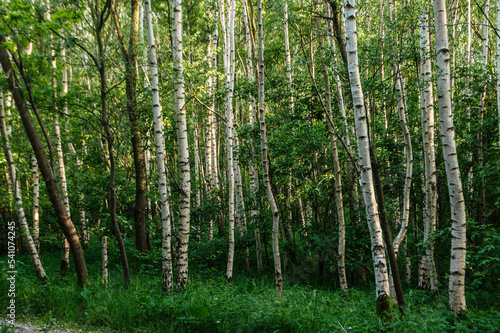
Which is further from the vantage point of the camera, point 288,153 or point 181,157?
point 288,153

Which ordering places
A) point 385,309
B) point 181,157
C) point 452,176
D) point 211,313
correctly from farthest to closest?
point 181,157
point 211,313
point 452,176
point 385,309

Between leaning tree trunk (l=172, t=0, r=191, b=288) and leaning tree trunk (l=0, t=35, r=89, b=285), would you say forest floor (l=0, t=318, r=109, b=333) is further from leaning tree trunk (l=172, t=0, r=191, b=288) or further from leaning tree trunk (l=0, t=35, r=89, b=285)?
leaning tree trunk (l=172, t=0, r=191, b=288)

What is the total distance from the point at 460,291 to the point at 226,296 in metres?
3.83

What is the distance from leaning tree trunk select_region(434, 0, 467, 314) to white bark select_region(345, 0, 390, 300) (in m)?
1.15

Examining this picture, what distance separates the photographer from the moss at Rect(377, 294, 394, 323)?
14.2 ft

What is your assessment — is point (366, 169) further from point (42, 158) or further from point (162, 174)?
point (42, 158)

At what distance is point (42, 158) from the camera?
21.7 feet

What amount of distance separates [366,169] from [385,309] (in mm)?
1953

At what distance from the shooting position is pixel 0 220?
37.3ft

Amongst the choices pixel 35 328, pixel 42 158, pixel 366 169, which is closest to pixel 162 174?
pixel 42 158

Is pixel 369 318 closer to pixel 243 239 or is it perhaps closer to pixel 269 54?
pixel 243 239

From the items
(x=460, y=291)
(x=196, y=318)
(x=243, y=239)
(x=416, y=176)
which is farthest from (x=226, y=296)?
(x=416, y=176)

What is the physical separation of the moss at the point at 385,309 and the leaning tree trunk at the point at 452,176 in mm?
1119

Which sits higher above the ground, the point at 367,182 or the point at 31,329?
the point at 367,182
